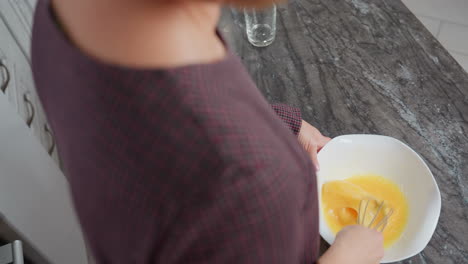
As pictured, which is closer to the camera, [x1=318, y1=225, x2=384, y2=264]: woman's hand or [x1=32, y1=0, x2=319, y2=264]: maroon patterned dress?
[x1=32, y1=0, x2=319, y2=264]: maroon patterned dress

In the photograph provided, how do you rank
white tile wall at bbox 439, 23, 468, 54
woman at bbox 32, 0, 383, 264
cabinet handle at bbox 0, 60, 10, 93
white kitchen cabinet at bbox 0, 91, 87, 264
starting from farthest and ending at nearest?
white tile wall at bbox 439, 23, 468, 54, cabinet handle at bbox 0, 60, 10, 93, white kitchen cabinet at bbox 0, 91, 87, 264, woman at bbox 32, 0, 383, 264

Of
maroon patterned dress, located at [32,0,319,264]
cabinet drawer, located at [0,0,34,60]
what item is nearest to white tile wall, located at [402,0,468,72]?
cabinet drawer, located at [0,0,34,60]

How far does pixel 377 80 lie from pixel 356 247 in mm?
400

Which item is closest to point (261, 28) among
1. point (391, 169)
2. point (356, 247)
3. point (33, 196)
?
point (391, 169)

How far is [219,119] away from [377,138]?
0.51 metres

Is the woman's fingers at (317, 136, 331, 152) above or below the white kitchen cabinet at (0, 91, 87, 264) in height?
above

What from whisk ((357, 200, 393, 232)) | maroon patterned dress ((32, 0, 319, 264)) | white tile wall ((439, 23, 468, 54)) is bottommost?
white tile wall ((439, 23, 468, 54))

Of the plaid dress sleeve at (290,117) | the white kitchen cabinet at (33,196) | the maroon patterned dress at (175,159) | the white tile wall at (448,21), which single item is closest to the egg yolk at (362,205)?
the plaid dress sleeve at (290,117)

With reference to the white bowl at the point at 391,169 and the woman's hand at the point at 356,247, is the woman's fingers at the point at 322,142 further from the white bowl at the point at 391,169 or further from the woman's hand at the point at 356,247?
the woman's hand at the point at 356,247

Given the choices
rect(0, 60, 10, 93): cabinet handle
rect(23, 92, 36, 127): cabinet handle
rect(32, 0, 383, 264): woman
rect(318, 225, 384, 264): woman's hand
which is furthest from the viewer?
rect(23, 92, 36, 127): cabinet handle

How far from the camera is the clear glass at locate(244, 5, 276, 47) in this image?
933 millimetres

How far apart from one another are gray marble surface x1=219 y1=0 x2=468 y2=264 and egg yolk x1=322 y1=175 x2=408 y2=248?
0.06 metres

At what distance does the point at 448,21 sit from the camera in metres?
1.97

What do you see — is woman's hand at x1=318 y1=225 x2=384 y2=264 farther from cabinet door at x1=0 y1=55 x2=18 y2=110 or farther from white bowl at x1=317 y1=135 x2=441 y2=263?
cabinet door at x1=0 y1=55 x2=18 y2=110
